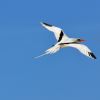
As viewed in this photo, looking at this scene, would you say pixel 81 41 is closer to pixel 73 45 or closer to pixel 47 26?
pixel 73 45

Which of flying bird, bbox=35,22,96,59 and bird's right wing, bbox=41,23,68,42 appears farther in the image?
bird's right wing, bbox=41,23,68,42

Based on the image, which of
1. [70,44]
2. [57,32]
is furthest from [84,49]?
[57,32]

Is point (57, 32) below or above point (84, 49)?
above

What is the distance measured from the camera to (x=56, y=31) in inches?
2975

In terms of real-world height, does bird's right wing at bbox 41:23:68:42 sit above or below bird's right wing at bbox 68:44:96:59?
above

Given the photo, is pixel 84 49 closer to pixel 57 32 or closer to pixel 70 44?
pixel 70 44

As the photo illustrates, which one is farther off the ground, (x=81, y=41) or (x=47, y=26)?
(x=47, y=26)

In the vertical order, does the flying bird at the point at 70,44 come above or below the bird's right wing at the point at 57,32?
below

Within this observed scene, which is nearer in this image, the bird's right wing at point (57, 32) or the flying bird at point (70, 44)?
the flying bird at point (70, 44)

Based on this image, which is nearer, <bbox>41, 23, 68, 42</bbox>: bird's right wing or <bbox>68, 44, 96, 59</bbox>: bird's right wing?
<bbox>68, 44, 96, 59</bbox>: bird's right wing

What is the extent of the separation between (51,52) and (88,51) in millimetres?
5517

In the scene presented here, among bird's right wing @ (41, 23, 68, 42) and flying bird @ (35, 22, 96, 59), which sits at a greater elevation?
bird's right wing @ (41, 23, 68, 42)

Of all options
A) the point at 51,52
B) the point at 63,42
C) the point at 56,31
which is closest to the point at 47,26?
the point at 56,31

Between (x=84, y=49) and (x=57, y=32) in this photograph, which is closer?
(x=84, y=49)
